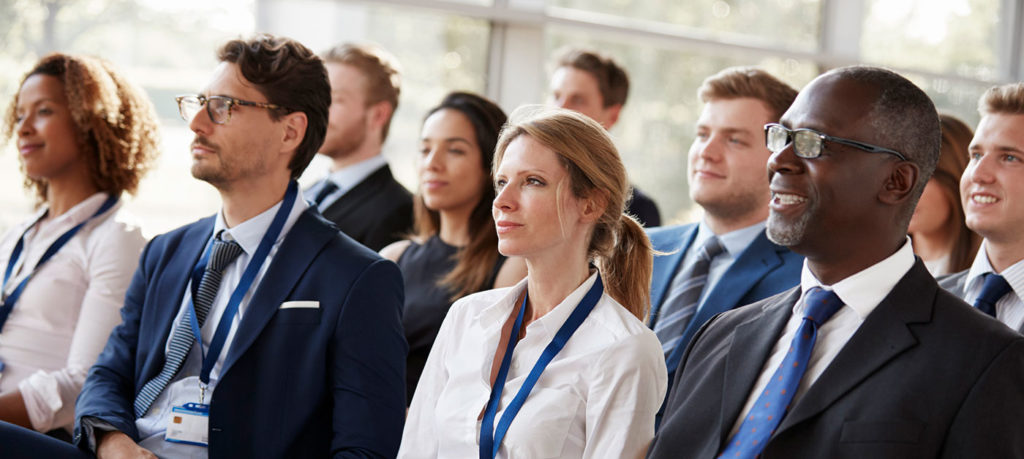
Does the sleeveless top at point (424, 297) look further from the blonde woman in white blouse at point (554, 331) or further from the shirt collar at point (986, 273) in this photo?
the shirt collar at point (986, 273)

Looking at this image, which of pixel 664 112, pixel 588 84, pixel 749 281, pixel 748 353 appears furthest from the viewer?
pixel 664 112

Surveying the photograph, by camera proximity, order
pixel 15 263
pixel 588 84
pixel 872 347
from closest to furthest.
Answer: pixel 872 347
pixel 15 263
pixel 588 84

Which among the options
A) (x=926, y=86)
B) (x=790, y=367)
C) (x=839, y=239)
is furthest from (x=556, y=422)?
(x=926, y=86)

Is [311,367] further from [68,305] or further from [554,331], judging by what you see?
[68,305]

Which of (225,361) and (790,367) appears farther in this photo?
(225,361)

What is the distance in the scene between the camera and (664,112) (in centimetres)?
631

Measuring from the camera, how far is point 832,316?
1650 mm

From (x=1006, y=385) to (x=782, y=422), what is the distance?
0.34 meters

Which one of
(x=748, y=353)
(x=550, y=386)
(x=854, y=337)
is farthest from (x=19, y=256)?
(x=854, y=337)

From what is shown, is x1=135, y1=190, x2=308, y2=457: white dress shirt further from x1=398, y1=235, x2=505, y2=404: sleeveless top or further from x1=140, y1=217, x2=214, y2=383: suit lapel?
x1=398, y1=235, x2=505, y2=404: sleeveless top

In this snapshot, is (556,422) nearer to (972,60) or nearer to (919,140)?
(919,140)

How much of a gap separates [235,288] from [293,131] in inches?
18.9

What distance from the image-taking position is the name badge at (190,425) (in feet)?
7.61

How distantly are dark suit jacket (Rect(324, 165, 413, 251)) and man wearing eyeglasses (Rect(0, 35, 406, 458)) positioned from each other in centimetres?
115
